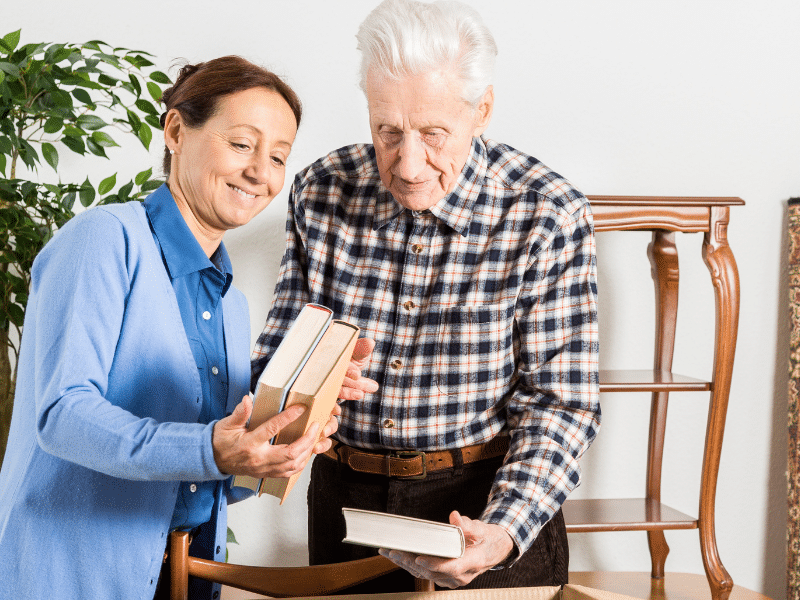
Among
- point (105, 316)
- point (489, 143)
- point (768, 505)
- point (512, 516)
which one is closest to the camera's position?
point (105, 316)

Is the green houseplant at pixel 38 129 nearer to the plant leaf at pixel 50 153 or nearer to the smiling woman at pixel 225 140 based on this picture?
the plant leaf at pixel 50 153

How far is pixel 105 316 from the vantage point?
36.0 inches

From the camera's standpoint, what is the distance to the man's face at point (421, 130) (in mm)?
1223

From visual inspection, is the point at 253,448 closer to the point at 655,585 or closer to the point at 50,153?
the point at 50,153

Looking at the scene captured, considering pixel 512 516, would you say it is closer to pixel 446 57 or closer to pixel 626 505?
pixel 446 57

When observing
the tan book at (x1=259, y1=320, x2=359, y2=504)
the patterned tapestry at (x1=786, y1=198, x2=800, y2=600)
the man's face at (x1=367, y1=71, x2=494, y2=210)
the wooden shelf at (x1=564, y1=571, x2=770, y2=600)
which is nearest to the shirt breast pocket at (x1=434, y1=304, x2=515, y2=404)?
the man's face at (x1=367, y1=71, x2=494, y2=210)

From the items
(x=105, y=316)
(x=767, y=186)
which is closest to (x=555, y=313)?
(x=105, y=316)

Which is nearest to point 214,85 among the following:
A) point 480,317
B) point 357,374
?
point 357,374

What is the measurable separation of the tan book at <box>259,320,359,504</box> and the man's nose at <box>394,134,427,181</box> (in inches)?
17.6

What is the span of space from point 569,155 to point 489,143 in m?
0.99

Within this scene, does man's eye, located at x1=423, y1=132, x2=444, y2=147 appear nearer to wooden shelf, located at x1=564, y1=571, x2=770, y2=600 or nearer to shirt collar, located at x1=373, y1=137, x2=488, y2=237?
shirt collar, located at x1=373, y1=137, x2=488, y2=237

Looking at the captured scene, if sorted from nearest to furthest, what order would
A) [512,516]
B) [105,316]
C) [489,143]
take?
[105,316] → [512,516] → [489,143]

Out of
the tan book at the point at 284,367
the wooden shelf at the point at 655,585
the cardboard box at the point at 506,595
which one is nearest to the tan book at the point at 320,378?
the tan book at the point at 284,367

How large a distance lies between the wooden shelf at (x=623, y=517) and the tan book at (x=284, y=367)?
145 centimetres
